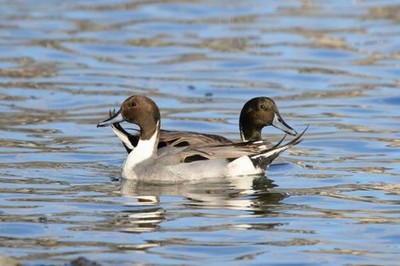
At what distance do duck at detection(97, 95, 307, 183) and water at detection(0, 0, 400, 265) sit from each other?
0.63 ft

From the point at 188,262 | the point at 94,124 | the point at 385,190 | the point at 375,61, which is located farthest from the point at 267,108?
the point at 375,61

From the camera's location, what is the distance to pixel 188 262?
917 cm

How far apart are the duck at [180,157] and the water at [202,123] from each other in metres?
0.19

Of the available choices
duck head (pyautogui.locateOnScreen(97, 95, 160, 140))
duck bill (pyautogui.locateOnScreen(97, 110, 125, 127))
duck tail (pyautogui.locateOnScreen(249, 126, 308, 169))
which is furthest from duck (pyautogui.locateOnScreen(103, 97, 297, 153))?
duck tail (pyautogui.locateOnScreen(249, 126, 308, 169))

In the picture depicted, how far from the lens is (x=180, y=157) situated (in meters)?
12.7

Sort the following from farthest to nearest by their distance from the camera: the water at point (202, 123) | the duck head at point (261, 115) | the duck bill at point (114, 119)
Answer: the duck head at point (261, 115) < the duck bill at point (114, 119) < the water at point (202, 123)

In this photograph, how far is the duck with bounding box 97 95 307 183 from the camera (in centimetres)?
1263

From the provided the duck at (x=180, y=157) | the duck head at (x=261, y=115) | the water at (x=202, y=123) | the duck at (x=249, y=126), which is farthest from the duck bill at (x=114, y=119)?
the duck head at (x=261, y=115)

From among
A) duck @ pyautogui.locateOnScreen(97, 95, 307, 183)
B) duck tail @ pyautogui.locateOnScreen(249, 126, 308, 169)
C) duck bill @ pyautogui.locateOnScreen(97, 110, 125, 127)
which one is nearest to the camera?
duck @ pyautogui.locateOnScreen(97, 95, 307, 183)

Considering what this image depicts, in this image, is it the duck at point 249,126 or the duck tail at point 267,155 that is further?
the duck at point 249,126

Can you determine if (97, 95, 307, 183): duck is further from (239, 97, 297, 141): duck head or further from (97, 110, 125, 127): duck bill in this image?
(239, 97, 297, 141): duck head

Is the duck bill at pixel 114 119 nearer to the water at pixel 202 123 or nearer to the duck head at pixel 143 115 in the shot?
the duck head at pixel 143 115

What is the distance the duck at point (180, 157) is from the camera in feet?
41.4

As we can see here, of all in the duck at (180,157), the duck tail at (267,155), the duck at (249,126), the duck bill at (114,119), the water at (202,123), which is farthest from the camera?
the duck at (249,126)
